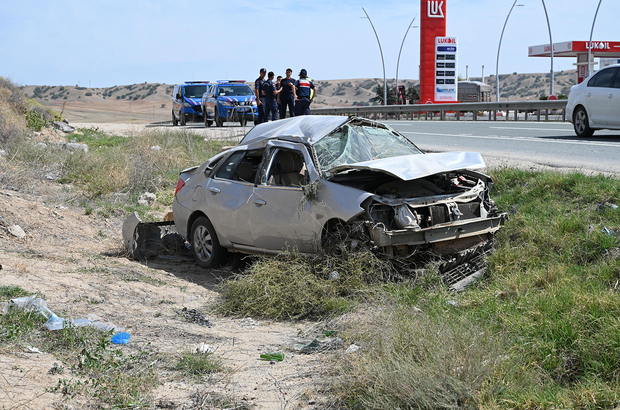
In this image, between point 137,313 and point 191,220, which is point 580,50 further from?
point 137,313

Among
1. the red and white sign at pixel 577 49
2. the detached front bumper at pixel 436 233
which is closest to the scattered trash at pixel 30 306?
the detached front bumper at pixel 436 233

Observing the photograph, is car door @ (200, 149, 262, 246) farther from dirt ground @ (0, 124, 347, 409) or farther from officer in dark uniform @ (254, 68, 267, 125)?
officer in dark uniform @ (254, 68, 267, 125)

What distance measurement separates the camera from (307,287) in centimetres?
622

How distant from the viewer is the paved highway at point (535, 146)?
1103 cm

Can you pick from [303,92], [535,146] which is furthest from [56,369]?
[303,92]

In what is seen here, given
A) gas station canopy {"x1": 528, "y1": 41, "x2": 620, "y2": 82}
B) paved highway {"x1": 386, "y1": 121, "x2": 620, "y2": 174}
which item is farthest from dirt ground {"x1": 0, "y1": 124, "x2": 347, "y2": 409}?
gas station canopy {"x1": 528, "y1": 41, "x2": 620, "y2": 82}

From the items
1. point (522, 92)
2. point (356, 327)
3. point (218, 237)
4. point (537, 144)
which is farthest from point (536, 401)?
point (522, 92)

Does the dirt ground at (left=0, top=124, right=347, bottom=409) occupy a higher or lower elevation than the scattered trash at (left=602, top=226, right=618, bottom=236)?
lower

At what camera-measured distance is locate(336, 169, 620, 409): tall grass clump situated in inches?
147

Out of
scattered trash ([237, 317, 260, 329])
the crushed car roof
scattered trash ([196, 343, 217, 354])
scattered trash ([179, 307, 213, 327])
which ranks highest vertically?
the crushed car roof

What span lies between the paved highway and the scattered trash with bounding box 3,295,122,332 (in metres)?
7.62

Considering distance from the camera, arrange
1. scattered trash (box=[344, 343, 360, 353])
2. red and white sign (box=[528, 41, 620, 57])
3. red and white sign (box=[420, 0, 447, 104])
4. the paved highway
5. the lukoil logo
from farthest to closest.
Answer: red and white sign (box=[528, 41, 620, 57])
the lukoil logo
red and white sign (box=[420, 0, 447, 104])
the paved highway
scattered trash (box=[344, 343, 360, 353])

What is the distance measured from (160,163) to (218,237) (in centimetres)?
796

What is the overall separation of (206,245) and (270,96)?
1134cm
